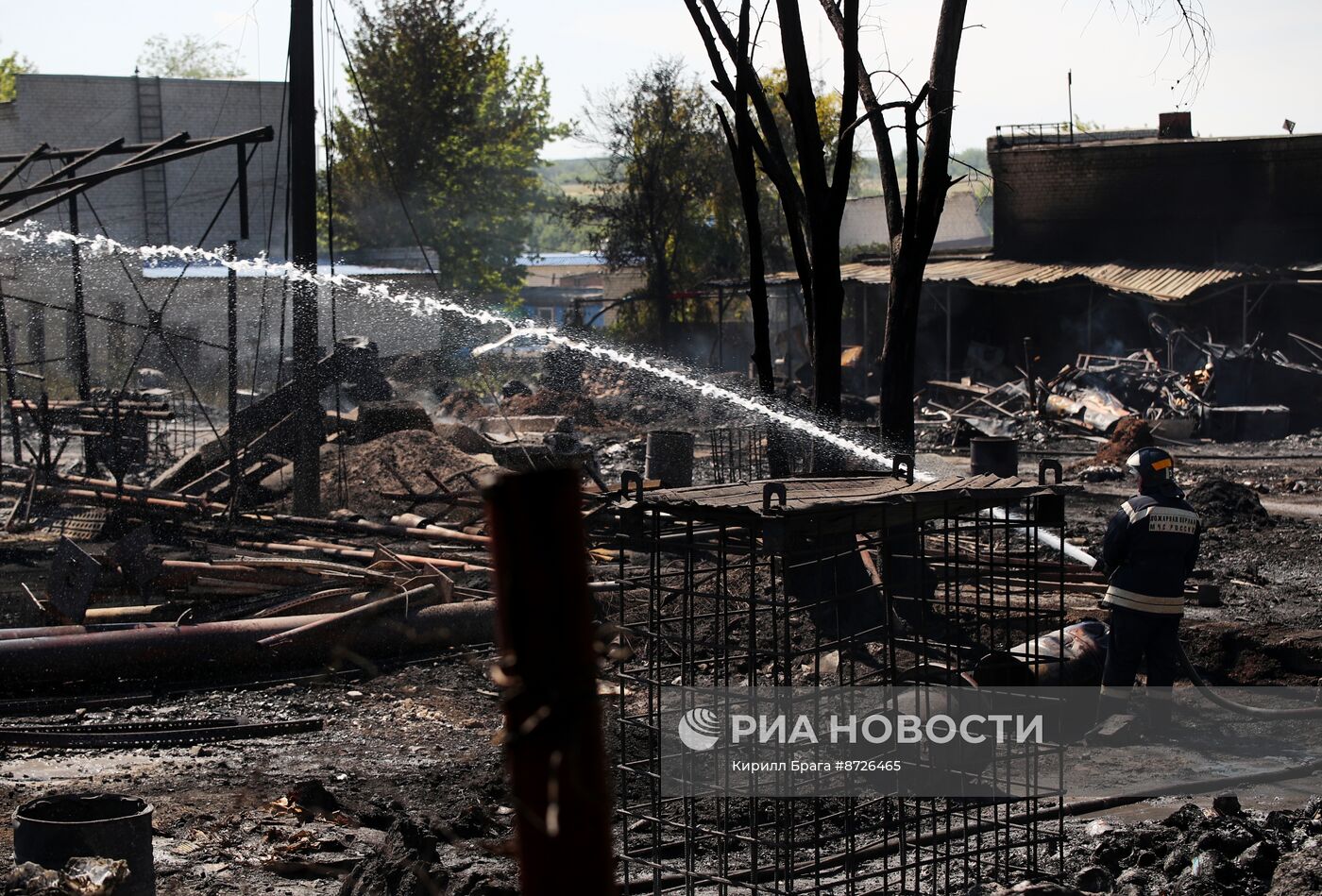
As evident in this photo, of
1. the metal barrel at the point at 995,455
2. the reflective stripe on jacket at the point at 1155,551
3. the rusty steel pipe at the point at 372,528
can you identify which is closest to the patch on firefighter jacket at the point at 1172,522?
the reflective stripe on jacket at the point at 1155,551

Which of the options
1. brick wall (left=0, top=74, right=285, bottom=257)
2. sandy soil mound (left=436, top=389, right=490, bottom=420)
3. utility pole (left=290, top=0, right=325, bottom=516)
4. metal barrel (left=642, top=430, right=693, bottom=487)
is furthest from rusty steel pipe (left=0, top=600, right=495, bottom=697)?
brick wall (left=0, top=74, right=285, bottom=257)

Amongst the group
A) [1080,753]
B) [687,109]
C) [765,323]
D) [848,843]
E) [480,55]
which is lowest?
[1080,753]

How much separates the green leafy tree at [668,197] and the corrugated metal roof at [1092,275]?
6.13m

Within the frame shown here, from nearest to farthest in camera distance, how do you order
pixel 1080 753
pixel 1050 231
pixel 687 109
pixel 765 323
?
pixel 1080 753, pixel 765 323, pixel 1050 231, pixel 687 109

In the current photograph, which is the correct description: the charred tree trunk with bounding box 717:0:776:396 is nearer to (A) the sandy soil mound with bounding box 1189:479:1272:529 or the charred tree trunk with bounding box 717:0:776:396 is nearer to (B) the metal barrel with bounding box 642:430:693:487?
(B) the metal barrel with bounding box 642:430:693:487

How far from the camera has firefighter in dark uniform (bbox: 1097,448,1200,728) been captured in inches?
297

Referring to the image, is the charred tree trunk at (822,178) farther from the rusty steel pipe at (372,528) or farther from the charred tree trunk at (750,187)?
the rusty steel pipe at (372,528)

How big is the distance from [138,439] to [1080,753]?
43.1ft

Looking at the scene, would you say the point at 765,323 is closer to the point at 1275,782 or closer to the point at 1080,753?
the point at 1080,753

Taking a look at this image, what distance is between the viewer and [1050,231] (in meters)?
37.2

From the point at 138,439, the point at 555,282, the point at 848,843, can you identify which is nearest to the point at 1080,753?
the point at 848,843

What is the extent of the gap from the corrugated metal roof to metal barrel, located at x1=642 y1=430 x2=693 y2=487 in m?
15.0

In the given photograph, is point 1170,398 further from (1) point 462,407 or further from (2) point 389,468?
(2) point 389,468

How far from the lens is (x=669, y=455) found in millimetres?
14938
